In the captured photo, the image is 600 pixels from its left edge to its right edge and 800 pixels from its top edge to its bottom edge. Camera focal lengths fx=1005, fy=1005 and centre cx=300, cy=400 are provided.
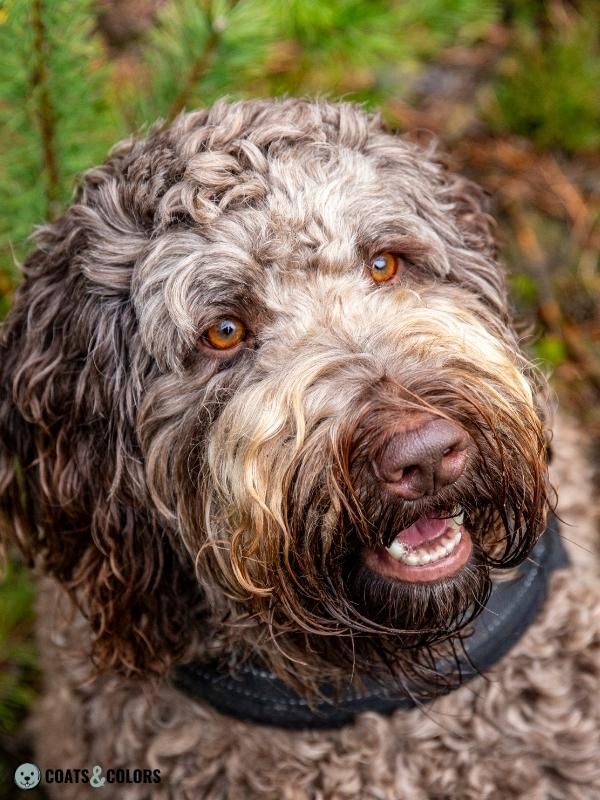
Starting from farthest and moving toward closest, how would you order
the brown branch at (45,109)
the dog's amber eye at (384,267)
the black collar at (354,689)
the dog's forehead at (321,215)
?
the brown branch at (45,109)
the black collar at (354,689)
the dog's amber eye at (384,267)
the dog's forehead at (321,215)

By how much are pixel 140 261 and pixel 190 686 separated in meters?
1.16

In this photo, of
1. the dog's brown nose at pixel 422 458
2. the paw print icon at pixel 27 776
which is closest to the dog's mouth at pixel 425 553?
the dog's brown nose at pixel 422 458

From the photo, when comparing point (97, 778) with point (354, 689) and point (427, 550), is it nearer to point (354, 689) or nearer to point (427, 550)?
point (354, 689)

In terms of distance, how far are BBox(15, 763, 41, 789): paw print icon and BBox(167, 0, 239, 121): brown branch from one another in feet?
7.38

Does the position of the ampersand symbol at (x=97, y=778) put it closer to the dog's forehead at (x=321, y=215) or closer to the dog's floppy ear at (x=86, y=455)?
the dog's floppy ear at (x=86, y=455)

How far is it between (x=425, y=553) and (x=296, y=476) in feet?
1.17

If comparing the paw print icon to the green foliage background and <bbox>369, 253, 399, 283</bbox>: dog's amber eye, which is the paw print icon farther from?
<bbox>369, 253, 399, 283</bbox>: dog's amber eye

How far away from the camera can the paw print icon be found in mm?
3398

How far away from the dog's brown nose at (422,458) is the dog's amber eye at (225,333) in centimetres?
56

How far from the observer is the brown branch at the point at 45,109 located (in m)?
2.88

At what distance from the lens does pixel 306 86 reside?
4375 millimetres

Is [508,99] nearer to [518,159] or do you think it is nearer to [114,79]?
[518,159]

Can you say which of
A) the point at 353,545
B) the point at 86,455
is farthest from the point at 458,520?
the point at 86,455

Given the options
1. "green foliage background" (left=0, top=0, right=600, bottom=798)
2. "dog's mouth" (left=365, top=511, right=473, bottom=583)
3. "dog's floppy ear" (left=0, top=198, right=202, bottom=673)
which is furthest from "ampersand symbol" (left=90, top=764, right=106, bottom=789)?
"dog's mouth" (left=365, top=511, right=473, bottom=583)
